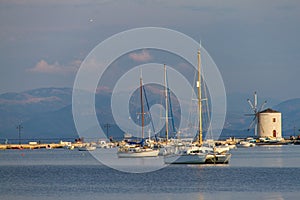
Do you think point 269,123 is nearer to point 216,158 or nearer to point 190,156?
point 216,158

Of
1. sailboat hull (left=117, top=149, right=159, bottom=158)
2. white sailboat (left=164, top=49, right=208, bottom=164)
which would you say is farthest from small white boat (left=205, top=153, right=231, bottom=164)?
sailboat hull (left=117, top=149, right=159, bottom=158)

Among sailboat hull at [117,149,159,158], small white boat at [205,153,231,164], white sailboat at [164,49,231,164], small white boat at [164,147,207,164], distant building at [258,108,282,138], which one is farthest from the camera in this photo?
distant building at [258,108,282,138]

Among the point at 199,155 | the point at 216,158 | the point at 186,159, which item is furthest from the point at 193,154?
the point at 216,158

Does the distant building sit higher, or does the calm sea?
the distant building

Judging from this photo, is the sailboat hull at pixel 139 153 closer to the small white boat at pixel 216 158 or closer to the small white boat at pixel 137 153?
the small white boat at pixel 137 153

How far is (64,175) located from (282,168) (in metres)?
19.5

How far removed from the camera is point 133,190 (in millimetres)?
47219

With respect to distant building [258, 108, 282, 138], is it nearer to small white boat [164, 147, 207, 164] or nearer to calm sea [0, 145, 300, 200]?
small white boat [164, 147, 207, 164]

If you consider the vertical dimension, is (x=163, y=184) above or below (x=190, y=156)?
below

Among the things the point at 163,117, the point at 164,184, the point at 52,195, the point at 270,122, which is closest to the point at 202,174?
the point at 164,184

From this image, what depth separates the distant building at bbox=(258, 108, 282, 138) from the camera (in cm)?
18600

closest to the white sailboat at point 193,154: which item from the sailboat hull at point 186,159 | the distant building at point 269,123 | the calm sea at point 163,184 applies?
the sailboat hull at point 186,159

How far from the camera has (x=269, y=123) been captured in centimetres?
18662

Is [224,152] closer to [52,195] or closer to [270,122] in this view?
[52,195]
